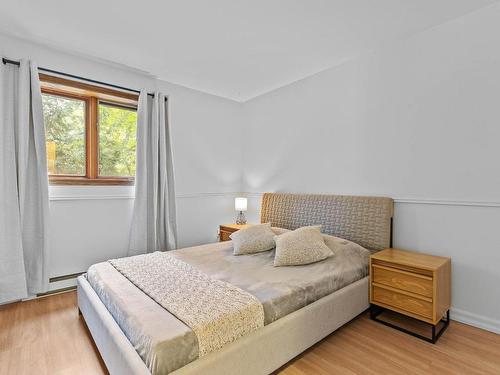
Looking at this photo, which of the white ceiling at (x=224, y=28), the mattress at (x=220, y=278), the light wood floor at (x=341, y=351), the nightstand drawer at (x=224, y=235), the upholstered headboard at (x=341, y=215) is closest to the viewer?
the mattress at (x=220, y=278)

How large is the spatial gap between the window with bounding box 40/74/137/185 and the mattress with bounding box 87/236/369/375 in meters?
1.44

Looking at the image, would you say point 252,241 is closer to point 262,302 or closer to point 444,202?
point 262,302

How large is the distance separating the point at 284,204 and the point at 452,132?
194cm

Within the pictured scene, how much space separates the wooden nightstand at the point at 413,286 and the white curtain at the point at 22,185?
3251mm

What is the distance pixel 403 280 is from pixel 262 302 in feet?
4.16

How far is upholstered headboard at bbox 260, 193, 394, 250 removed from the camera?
265 centimetres

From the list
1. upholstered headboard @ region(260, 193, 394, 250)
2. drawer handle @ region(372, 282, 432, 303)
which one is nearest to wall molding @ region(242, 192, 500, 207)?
upholstered headboard @ region(260, 193, 394, 250)

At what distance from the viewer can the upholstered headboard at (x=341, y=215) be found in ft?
8.69

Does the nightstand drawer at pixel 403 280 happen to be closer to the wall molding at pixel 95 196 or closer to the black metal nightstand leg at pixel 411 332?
the black metal nightstand leg at pixel 411 332

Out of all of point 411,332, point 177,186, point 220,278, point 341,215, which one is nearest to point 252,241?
point 220,278

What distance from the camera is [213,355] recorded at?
1355 mm

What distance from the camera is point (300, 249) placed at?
7.84ft

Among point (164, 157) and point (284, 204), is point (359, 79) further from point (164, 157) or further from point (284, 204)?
point (164, 157)

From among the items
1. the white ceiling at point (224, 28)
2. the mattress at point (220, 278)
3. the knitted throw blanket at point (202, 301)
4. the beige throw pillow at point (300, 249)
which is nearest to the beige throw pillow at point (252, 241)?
the mattress at point (220, 278)
